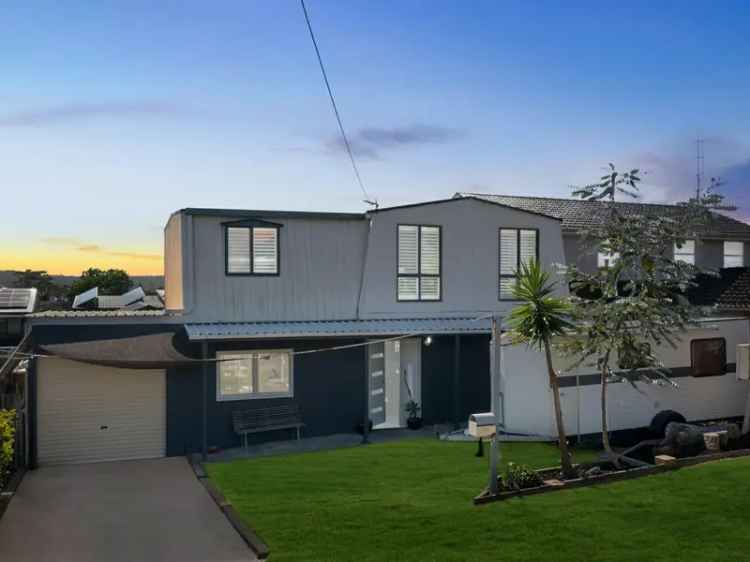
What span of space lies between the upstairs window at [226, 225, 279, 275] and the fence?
525 centimetres

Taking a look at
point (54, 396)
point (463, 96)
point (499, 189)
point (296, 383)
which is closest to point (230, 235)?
point (296, 383)

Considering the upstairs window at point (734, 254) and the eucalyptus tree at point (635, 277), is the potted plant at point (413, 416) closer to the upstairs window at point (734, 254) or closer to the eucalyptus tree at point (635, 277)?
the eucalyptus tree at point (635, 277)

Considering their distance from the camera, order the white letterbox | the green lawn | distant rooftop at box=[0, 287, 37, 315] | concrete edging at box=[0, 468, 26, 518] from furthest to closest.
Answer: distant rooftop at box=[0, 287, 37, 315], concrete edging at box=[0, 468, 26, 518], the white letterbox, the green lawn

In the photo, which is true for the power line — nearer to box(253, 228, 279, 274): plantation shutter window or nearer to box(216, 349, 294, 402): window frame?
box(253, 228, 279, 274): plantation shutter window

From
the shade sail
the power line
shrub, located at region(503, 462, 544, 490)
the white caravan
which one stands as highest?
the power line

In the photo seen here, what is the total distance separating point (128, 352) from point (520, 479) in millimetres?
8455

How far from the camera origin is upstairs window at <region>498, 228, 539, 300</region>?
17.9 metres

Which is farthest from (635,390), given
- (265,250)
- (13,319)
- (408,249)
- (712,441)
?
(13,319)

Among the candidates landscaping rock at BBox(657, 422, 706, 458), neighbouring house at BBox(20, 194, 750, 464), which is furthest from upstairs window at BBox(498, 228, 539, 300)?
landscaping rock at BBox(657, 422, 706, 458)

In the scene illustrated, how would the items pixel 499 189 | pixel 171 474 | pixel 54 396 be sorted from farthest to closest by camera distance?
pixel 499 189 < pixel 54 396 < pixel 171 474

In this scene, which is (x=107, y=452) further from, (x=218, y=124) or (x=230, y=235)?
(x=218, y=124)

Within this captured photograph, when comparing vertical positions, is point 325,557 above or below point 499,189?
below

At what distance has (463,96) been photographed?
16797 mm

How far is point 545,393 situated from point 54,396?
10947mm
